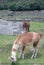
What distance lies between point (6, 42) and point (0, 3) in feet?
57.1

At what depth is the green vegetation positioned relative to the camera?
27438 mm

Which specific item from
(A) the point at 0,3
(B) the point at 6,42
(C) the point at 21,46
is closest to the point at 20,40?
(C) the point at 21,46

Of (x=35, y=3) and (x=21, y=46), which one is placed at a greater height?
(x=21, y=46)

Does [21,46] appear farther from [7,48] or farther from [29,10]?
[29,10]

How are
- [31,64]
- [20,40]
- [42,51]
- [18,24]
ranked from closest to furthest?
[31,64]
[20,40]
[42,51]
[18,24]

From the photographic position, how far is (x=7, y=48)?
10.6 m

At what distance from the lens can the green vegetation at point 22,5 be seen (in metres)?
27.4

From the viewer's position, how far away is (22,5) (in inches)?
1104

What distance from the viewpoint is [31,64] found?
847cm

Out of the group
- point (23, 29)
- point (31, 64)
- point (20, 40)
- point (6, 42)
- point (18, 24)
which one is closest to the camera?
point (31, 64)

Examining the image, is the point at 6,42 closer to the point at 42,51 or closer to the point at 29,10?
the point at 42,51

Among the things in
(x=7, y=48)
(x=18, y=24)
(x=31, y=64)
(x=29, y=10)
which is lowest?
(x=29, y=10)

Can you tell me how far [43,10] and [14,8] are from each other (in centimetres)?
260

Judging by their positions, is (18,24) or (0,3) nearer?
(18,24)
